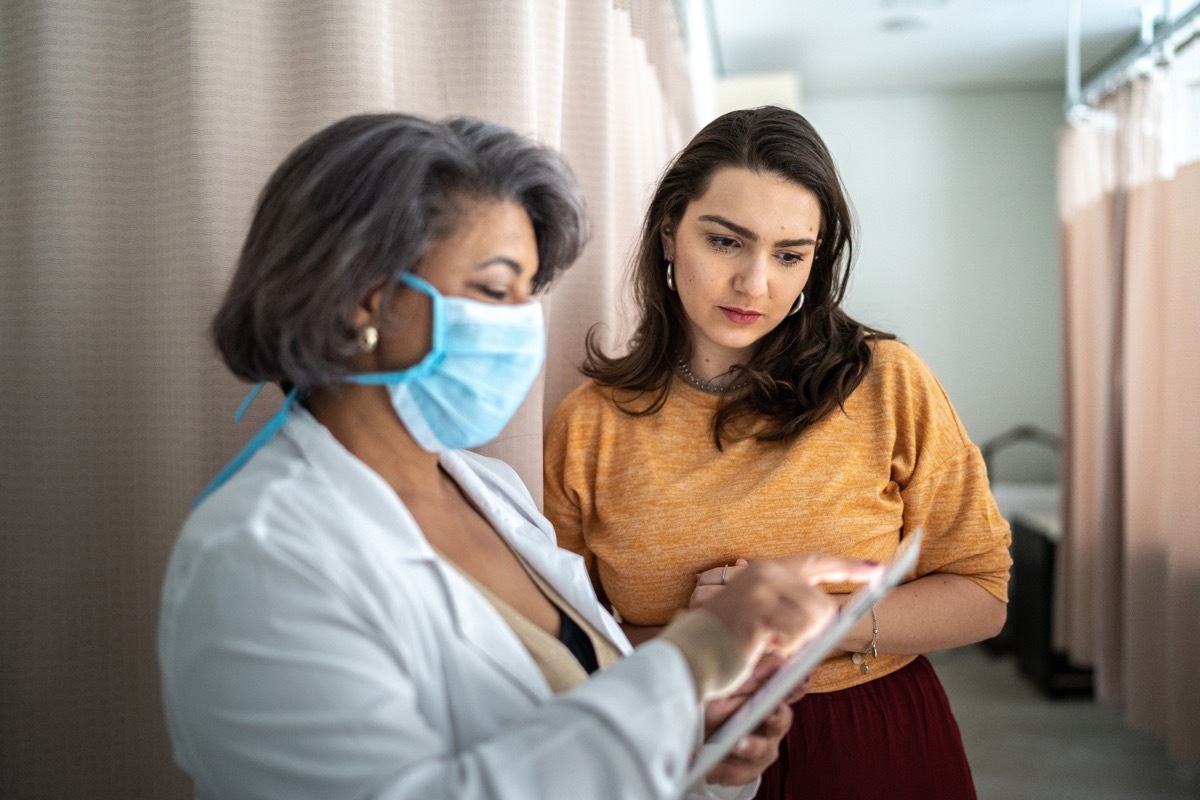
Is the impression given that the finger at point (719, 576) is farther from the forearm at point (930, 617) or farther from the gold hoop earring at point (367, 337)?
the gold hoop earring at point (367, 337)

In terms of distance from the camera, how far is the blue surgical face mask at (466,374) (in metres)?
0.92

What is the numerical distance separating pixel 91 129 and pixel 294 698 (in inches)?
31.3

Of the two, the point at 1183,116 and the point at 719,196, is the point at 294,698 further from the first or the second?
the point at 1183,116

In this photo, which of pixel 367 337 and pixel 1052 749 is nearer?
pixel 367 337

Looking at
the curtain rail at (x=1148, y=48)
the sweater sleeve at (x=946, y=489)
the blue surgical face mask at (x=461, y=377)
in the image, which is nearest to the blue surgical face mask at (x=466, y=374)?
the blue surgical face mask at (x=461, y=377)

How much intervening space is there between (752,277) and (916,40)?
12.2 ft

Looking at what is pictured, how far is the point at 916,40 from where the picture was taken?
4.53 meters

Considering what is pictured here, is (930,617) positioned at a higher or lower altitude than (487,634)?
lower

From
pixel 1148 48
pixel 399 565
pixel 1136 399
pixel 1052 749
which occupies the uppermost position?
pixel 1148 48

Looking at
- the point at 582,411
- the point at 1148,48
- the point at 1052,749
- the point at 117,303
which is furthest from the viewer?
the point at 1052,749

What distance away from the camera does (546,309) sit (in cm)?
154

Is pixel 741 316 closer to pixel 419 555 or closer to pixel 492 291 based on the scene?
pixel 492 291

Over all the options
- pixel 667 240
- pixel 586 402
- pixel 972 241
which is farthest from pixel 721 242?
pixel 972 241

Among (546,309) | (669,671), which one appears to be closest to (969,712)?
(546,309)
